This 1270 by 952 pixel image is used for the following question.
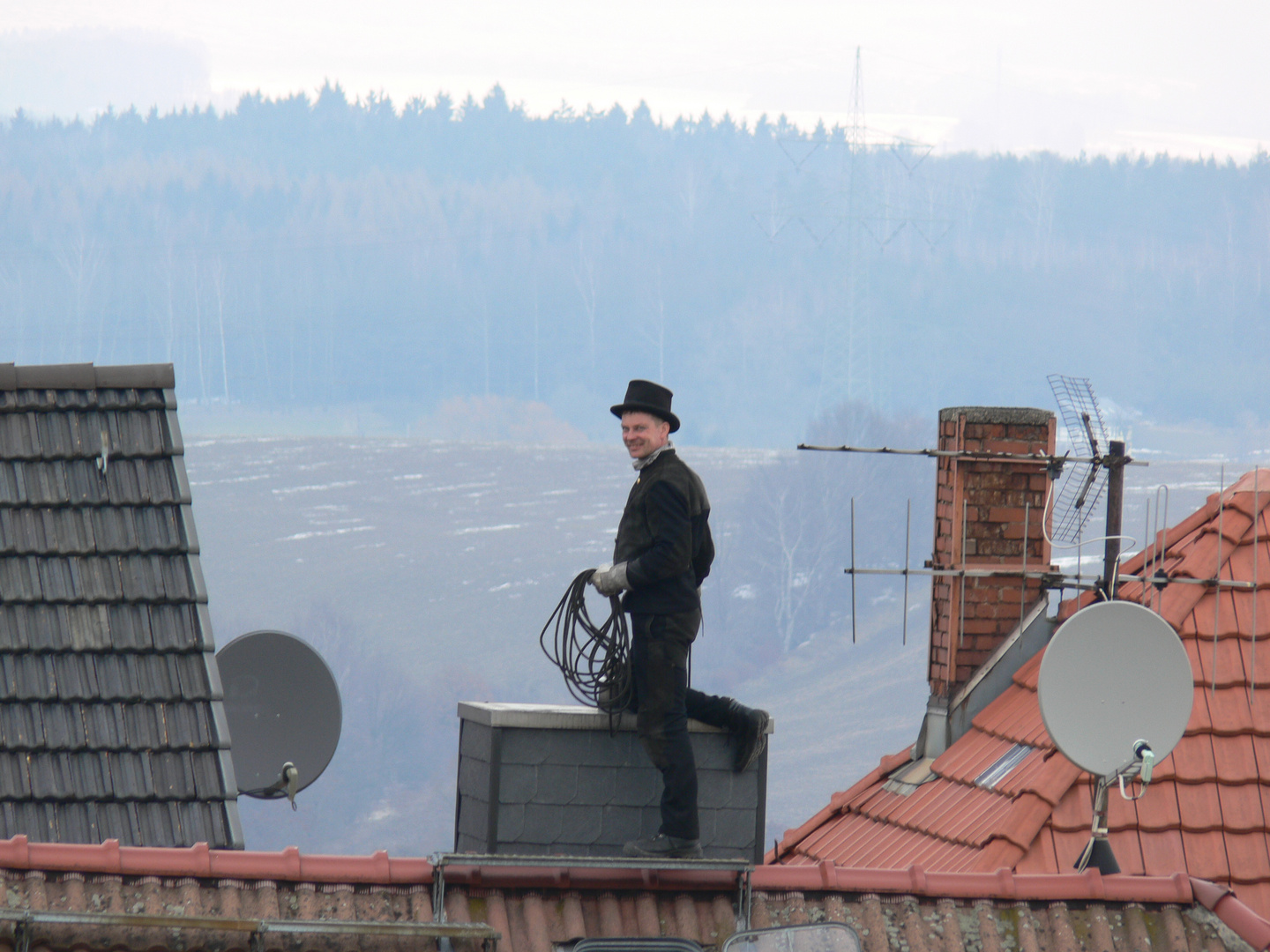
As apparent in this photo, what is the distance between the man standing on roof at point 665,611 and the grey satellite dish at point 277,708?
10.0 feet

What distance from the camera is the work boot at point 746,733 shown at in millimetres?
6031

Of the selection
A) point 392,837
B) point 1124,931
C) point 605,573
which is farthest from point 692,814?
point 392,837

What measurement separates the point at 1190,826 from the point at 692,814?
3.62m

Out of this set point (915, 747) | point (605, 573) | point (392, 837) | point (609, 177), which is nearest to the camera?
point (605, 573)

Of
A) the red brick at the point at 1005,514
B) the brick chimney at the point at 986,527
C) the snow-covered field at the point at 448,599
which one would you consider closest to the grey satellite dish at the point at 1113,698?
the brick chimney at the point at 986,527

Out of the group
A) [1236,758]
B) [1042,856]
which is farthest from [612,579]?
[1236,758]

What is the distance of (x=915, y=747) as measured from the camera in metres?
10.8

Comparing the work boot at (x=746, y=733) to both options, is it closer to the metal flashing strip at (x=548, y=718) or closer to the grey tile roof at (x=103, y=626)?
the metal flashing strip at (x=548, y=718)

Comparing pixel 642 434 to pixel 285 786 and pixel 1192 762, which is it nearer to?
pixel 285 786

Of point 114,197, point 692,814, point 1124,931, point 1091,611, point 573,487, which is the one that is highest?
point 114,197

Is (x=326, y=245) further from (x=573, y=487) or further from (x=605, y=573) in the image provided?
(x=605, y=573)

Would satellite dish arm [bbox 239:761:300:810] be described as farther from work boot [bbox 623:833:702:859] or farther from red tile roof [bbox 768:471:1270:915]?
red tile roof [bbox 768:471:1270:915]

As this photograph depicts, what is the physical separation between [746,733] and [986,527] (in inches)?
205

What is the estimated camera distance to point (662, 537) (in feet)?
19.3
